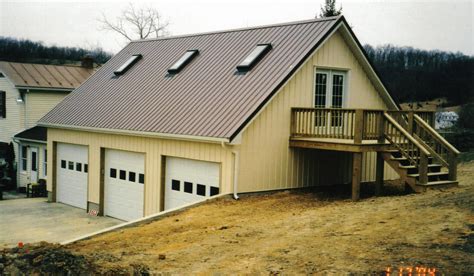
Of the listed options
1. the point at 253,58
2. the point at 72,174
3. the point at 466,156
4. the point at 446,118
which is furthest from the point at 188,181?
the point at 446,118

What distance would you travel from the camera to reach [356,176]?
50.7 feet

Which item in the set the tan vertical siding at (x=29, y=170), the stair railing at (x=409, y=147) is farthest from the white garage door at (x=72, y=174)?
the stair railing at (x=409, y=147)

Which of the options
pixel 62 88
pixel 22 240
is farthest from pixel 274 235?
pixel 62 88

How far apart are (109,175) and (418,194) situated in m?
12.1

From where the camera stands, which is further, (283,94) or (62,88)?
(62,88)

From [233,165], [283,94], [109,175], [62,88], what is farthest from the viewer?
[62,88]

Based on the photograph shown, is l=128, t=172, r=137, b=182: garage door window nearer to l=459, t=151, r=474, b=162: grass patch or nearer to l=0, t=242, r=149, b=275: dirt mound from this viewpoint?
l=0, t=242, r=149, b=275: dirt mound

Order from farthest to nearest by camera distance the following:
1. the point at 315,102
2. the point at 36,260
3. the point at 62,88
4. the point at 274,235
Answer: the point at 62,88, the point at 315,102, the point at 274,235, the point at 36,260

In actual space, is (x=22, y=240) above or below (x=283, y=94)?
below

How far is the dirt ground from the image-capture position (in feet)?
29.3

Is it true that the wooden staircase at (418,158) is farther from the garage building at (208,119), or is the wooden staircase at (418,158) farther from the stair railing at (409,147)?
the garage building at (208,119)

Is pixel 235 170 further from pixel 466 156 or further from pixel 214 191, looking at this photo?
pixel 466 156

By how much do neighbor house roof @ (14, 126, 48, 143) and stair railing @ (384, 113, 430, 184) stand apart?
18812mm

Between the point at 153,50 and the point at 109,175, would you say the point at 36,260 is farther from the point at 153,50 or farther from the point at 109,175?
the point at 153,50
